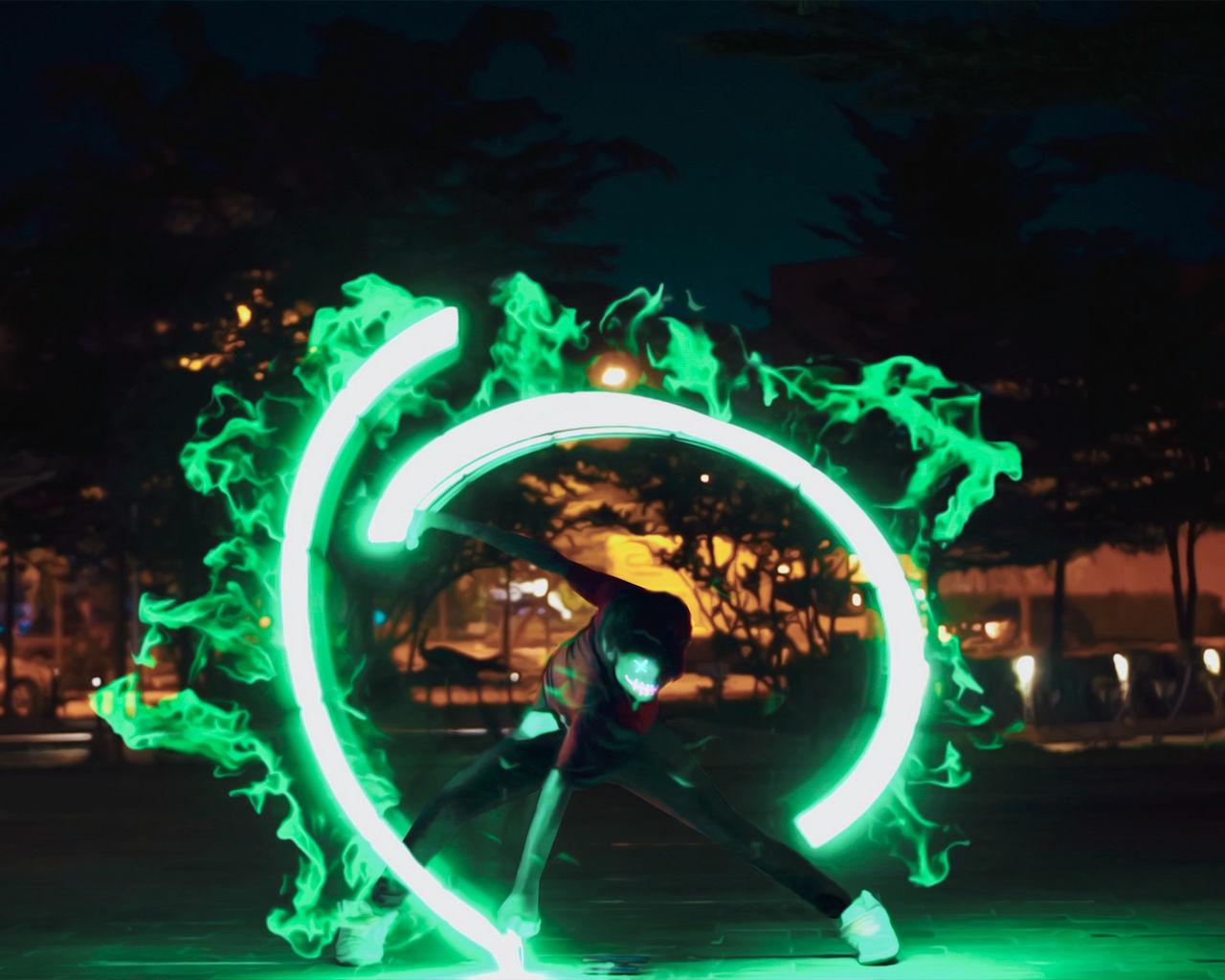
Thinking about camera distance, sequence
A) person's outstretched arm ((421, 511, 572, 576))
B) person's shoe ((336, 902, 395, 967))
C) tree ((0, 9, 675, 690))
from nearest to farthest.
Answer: person's outstretched arm ((421, 511, 572, 576))
person's shoe ((336, 902, 395, 967))
tree ((0, 9, 675, 690))

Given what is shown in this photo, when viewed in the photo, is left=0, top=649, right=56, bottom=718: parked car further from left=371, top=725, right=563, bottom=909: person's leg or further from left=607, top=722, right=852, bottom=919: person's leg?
left=607, top=722, right=852, bottom=919: person's leg

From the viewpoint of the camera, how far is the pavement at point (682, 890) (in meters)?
7.59

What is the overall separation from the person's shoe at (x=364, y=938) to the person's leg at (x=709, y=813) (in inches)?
47.1

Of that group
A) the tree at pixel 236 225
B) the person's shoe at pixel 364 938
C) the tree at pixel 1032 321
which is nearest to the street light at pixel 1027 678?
the tree at pixel 1032 321

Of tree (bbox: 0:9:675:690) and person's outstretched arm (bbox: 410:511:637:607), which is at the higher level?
tree (bbox: 0:9:675:690)

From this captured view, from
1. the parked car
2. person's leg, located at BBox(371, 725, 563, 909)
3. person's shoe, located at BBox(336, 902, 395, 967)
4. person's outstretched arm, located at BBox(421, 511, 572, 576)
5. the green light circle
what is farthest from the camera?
the parked car

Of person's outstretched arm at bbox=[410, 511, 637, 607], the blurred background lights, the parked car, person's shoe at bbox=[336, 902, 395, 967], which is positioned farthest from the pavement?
the parked car

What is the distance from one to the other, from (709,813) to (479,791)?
0.98m

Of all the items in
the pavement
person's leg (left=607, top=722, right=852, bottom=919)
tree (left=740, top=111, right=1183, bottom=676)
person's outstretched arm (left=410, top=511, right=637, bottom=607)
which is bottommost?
the pavement

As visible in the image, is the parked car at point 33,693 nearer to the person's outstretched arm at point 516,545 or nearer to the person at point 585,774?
the person at point 585,774

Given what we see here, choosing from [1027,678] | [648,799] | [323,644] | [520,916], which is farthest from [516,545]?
[1027,678]

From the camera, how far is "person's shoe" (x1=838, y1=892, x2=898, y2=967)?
24.0ft

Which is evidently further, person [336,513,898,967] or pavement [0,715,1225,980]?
pavement [0,715,1225,980]

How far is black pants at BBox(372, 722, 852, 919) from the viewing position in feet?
24.0
